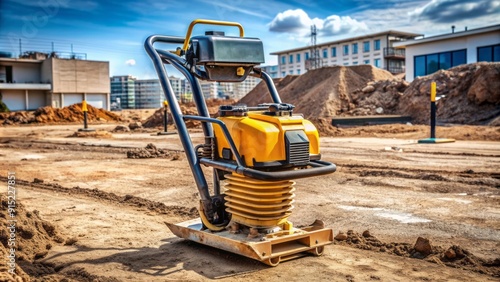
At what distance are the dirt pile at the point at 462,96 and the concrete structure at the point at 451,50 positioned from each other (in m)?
10.1

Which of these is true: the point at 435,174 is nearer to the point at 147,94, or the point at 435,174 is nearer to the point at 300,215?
the point at 300,215

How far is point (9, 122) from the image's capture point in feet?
138

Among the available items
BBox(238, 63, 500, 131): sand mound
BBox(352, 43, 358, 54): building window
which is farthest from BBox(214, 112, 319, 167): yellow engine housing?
BBox(352, 43, 358, 54): building window

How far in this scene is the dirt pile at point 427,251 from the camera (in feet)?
15.3

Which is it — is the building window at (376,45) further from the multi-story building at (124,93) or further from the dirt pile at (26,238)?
the dirt pile at (26,238)

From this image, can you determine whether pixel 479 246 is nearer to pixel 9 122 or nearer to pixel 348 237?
pixel 348 237

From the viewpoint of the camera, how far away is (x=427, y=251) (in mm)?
5020

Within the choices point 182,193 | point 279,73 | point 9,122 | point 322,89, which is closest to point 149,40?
point 182,193

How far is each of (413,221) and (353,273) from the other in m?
2.30

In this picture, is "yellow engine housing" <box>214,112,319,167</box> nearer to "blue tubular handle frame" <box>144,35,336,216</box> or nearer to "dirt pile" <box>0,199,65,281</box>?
"blue tubular handle frame" <box>144,35,336,216</box>

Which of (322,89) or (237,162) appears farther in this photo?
(322,89)

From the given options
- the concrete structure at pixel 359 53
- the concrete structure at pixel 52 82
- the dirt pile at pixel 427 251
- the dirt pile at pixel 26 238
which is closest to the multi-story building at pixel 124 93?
the concrete structure at pixel 359 53

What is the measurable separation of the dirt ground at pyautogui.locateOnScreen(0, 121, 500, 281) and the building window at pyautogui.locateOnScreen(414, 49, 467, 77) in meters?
28.6

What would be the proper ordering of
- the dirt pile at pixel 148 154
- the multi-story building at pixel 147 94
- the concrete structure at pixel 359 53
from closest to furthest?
the dirt pile at pixel 148 154 → the concrete structure at pixel 359 53 → the multi-story building at pixel 147 94
